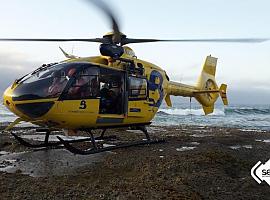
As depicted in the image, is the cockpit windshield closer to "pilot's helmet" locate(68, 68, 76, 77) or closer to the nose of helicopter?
"pilot's helmet" locate(68, 68, 76, 77)

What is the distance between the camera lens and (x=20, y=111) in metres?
7.93

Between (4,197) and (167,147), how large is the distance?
642 cm

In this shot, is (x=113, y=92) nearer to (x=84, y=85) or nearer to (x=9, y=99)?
(x=84, y=85)

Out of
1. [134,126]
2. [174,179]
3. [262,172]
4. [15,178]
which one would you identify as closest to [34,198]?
[15,178]

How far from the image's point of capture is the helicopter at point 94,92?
7.95 m

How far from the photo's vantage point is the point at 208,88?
1577cm

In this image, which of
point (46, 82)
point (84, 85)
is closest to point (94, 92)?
point (84, 85)

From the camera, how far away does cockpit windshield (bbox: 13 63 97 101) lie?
782cm

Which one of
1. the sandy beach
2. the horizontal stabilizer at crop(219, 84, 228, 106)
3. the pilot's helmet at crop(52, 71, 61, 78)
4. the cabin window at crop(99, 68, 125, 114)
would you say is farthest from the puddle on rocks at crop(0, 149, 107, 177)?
the horizontal stabilizer at crop(219, 84, 228, 106)

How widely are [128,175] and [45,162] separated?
2403 millimetres

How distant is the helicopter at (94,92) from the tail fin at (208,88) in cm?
271

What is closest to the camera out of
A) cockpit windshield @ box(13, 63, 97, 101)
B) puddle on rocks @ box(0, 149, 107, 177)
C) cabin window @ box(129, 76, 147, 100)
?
puddle on rocks @ box(0, 149, 107, 177)

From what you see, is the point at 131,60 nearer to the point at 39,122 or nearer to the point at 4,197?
the point at 39,122

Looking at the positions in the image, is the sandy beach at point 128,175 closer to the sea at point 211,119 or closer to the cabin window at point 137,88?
the cabin window at point 137,88
